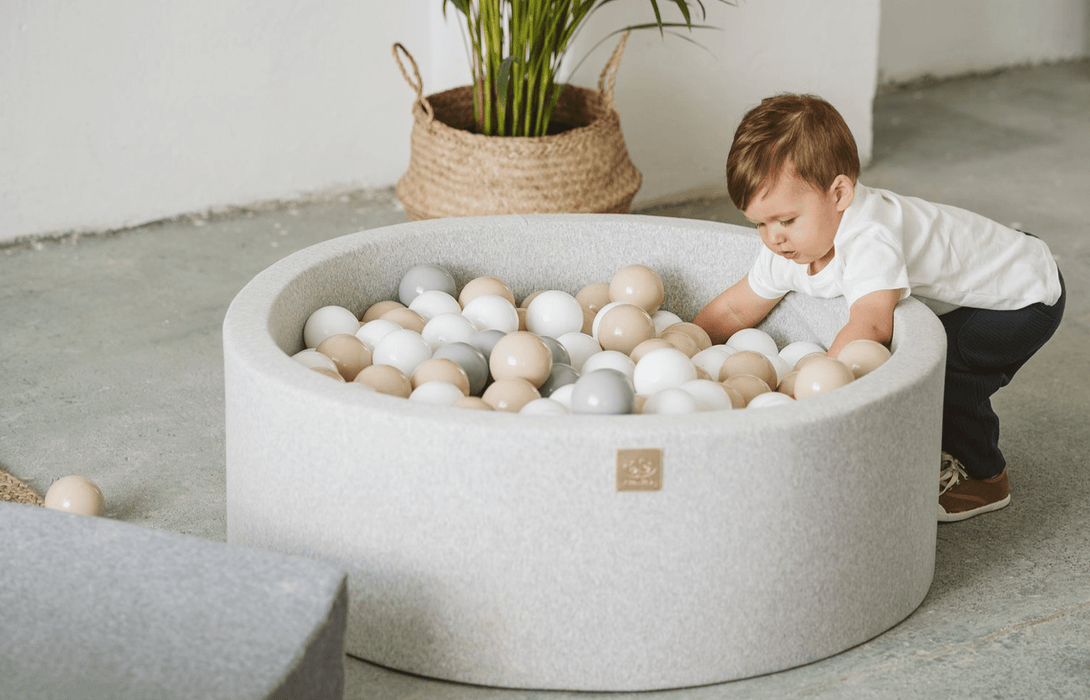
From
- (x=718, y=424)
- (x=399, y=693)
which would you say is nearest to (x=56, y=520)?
(x=399, y=693)

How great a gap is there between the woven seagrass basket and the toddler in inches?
31.1

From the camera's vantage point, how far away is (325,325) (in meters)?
1.97

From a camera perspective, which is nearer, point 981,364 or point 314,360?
point 314,360

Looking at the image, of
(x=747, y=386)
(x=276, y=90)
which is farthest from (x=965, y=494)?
(x=276, y=90)

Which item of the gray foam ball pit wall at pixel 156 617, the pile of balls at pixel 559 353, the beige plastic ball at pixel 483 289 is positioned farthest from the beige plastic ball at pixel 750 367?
the gray foam ball pit wall at pixel 156 617

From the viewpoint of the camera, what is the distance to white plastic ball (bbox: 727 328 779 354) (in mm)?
2076

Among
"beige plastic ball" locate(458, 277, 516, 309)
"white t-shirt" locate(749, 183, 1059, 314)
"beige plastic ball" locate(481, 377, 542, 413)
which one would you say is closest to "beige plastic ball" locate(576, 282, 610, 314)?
"beige plastic ball" locate(458, 277, 516, 309)

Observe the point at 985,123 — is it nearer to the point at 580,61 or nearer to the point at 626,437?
the point at 580,61

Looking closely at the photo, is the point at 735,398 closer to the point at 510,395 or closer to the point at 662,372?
the point at 662,372

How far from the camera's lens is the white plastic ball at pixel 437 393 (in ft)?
5.76

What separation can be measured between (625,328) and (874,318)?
0.44 metres

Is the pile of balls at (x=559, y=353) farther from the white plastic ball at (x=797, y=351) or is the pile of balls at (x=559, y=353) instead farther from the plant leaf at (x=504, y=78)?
the plant leaf at (x=504, y=78)

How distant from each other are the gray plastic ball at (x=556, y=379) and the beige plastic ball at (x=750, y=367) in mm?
250

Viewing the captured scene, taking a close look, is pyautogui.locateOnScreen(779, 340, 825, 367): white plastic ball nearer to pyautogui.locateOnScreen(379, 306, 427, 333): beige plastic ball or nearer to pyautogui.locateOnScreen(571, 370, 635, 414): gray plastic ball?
pyautogui.locateOnScreen(571, 370, 635, 414): gray plastic ball
